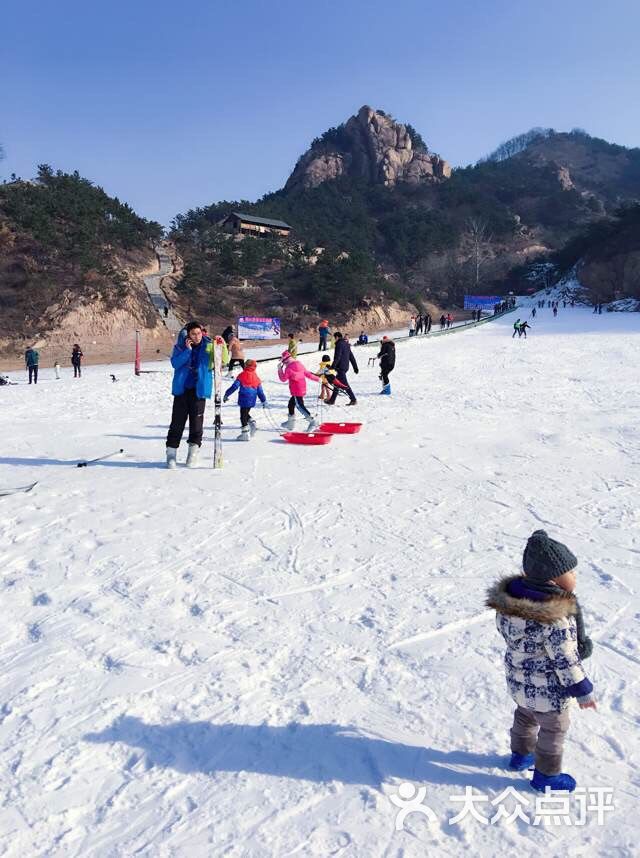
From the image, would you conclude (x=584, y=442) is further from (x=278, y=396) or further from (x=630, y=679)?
(x=278, y=396)

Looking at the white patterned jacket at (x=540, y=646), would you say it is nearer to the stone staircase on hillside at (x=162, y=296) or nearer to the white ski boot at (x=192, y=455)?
the white ski boot at (x=192, y=455)

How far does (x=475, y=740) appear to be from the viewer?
9.86ft

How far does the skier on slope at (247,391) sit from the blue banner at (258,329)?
28.9m

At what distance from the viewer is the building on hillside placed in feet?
204

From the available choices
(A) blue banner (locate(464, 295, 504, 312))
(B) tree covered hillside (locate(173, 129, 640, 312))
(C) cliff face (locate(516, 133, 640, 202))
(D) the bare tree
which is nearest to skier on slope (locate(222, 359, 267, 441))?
(B) tree covered hillside (locate(173, 129, 640, 312))

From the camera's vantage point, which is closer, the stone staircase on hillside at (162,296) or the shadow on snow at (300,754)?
the shadow on snow at (300,754)

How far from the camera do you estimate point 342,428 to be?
1048 cm

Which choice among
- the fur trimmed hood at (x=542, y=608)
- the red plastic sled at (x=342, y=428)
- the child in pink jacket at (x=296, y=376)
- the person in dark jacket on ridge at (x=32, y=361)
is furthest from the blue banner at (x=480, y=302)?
the fur trimmed hood at (x=542, y=608)

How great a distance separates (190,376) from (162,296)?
1556 inches

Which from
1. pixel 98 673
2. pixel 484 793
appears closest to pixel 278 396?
pixel 98 673

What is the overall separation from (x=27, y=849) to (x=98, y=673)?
3.96 feet

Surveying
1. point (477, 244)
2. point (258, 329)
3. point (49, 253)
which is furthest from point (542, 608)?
point (477, 244)

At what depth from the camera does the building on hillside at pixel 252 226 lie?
62219 mm

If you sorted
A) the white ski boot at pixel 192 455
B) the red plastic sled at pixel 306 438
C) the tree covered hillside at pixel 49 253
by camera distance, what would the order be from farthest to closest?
the tree covered hillside at pixel 49 253 → the red plastic sled at pixel 306 438 → the white ski boot at pixel 192 455
